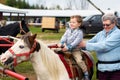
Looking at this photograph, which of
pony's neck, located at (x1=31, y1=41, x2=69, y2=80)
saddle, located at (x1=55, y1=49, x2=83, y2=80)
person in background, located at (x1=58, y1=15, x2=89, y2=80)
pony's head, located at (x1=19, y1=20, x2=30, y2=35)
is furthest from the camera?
pony's head, located at (x1=19, y1=20, x2=30, y2=35)

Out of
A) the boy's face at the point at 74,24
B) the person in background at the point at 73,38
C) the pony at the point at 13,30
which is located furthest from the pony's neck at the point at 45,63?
the pony at the point at 13,30

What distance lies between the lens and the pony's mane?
5.55 metres

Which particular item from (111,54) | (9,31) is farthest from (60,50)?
(9,31)

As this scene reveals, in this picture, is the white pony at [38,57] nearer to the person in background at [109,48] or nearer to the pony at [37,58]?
the pony at [37,58]

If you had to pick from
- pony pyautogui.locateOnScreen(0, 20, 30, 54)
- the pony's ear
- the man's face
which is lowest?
pony pyautogui.locateOnScreen(0, 20, 30, 54)

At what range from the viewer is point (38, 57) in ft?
18.2

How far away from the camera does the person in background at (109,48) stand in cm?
483

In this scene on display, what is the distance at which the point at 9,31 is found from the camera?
9320 millimetres

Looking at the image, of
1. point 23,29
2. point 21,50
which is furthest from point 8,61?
point 23,29

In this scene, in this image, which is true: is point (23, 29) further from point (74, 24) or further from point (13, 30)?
point (74, 24)

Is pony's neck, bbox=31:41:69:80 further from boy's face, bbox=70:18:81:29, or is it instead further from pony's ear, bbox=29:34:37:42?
boy's face, bbox=70:18:81:29

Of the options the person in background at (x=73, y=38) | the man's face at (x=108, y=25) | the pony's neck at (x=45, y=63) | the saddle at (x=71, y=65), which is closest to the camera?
the man's face at (x=108, y=25)

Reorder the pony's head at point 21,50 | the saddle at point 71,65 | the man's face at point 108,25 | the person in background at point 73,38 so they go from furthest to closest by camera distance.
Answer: the person in background at point 73,38 < the saddle at point 71,65 < the pony's head at point 21,50 < the man's face at point 108,25

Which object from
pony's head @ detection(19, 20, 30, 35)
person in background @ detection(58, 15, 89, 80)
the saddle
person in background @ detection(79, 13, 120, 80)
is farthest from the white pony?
pony's head @ detection(19, 20, 30, 35)
